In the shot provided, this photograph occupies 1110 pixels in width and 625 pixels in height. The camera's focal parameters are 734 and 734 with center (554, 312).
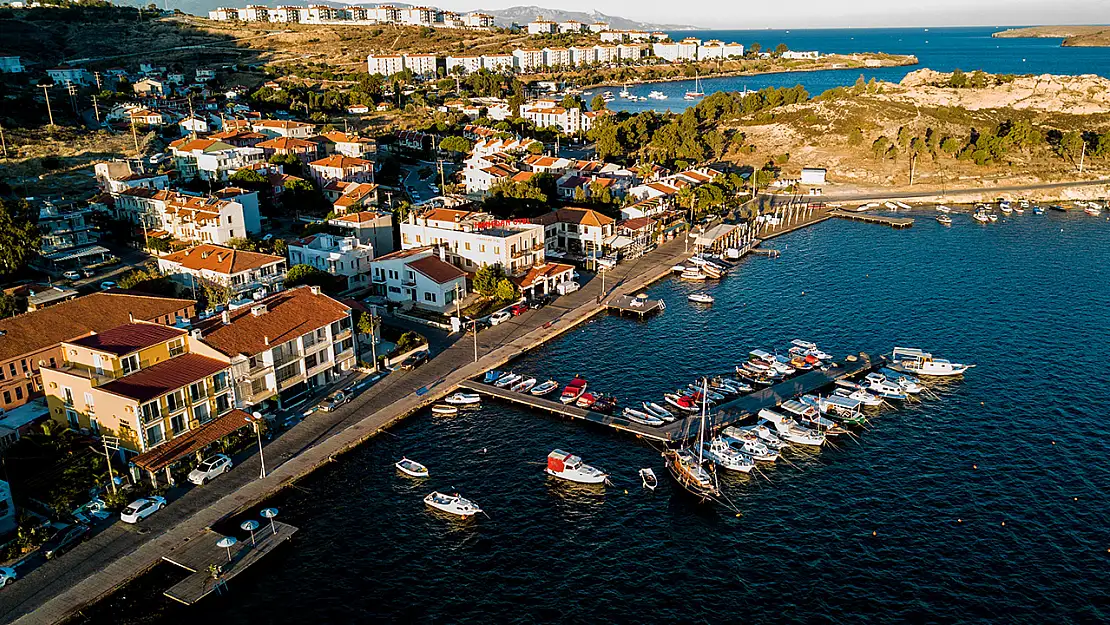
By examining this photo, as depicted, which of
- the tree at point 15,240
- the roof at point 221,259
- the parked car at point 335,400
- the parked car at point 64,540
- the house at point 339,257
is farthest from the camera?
the house at point 339,257

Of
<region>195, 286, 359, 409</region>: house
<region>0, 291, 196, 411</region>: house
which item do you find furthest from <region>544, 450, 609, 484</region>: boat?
<region>0, 291, 196, 411</region>: house

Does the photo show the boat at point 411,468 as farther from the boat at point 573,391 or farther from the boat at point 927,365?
the boat at point 927,365

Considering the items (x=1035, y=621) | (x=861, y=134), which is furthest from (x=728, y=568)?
(x=861, y=134)

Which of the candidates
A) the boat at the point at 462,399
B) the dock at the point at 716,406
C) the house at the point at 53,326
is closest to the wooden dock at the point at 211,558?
the boat at the point at 462,399

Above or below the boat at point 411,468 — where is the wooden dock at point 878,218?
above

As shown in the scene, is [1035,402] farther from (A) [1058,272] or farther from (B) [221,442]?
(B) [221,442]

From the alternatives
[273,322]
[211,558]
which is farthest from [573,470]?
[273,322]

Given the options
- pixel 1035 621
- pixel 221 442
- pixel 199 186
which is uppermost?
pixel 199 186
